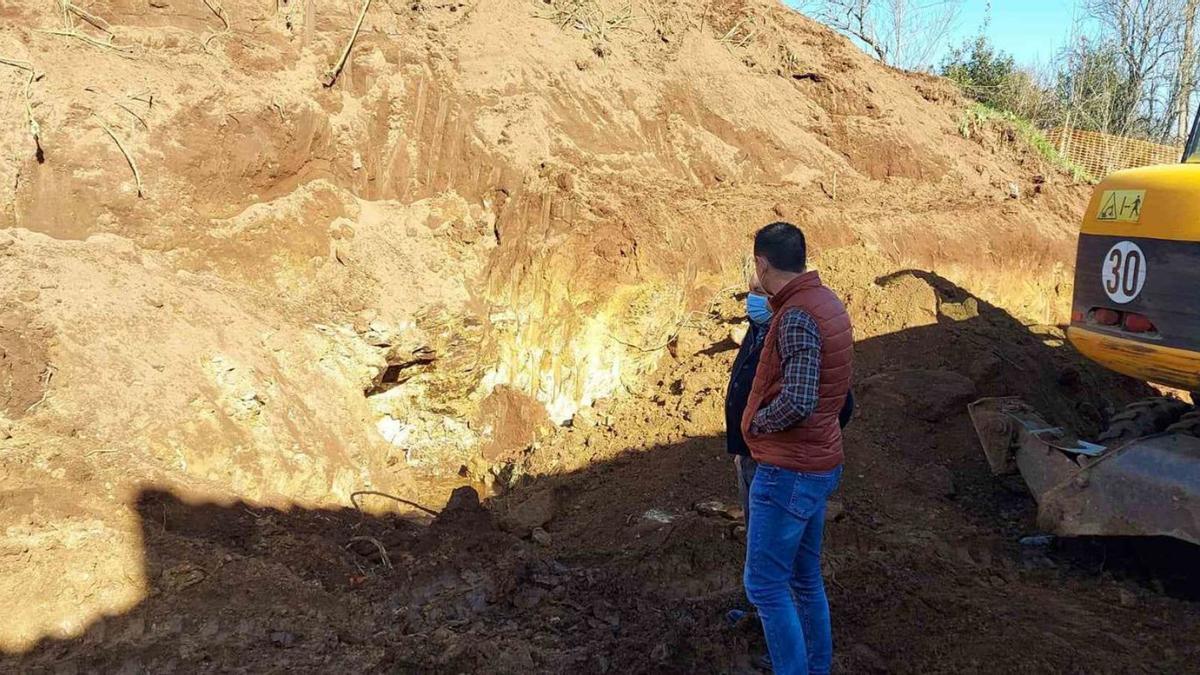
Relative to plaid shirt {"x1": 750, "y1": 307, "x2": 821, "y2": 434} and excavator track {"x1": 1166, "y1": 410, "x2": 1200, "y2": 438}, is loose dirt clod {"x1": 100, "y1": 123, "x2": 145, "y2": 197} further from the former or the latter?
excavator track {"x1": 1166, "y1": 410, "x2": 1200, "y2": 438}

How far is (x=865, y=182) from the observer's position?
10.7 metres

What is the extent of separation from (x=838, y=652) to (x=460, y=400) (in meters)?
4.52

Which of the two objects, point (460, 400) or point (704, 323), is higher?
point (704, 323)

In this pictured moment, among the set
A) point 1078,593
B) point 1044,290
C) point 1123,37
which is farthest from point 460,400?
point 1123,37

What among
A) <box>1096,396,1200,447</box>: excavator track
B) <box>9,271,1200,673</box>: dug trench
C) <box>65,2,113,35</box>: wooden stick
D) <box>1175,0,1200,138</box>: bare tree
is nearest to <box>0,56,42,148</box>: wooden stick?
<box>65,2,113,35</box>: wooden stick

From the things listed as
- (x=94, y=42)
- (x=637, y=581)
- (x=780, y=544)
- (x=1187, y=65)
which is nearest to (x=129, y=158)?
(x=94, y=42)

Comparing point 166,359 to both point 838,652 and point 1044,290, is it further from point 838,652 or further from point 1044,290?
point 1044,290

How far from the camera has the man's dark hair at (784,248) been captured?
3.29m

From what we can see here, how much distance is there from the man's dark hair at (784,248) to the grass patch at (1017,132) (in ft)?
32.9

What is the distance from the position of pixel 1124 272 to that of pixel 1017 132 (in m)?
8.63

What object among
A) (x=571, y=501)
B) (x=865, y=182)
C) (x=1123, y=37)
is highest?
(x=1123, y=37)

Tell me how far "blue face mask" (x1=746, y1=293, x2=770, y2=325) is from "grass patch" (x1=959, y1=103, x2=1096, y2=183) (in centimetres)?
944

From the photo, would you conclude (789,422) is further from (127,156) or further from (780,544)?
(127,156)

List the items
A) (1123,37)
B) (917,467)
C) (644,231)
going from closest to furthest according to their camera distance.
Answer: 1. (917,467)
2. (644,231)
3. (1123,37)
